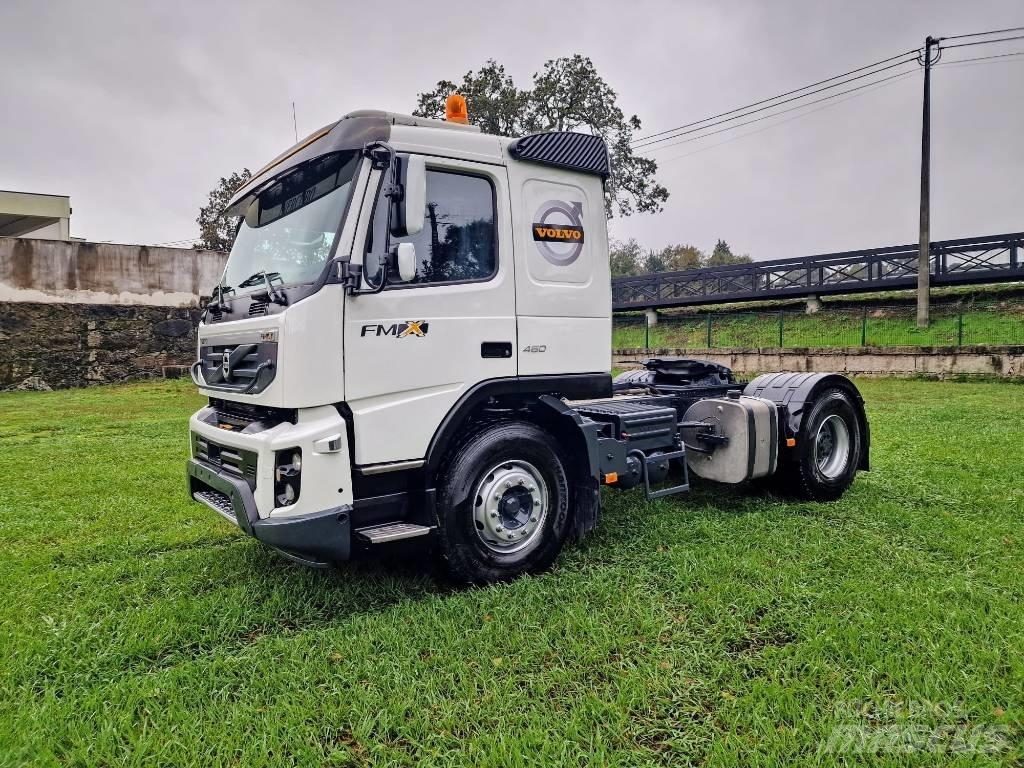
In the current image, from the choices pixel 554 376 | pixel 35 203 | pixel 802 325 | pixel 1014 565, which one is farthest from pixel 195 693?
pixel 35 203

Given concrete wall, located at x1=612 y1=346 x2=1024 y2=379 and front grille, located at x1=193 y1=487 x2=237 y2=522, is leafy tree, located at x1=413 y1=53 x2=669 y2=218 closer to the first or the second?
concrete wall, located at x1=612 y1=346 x2=1024 y2=379

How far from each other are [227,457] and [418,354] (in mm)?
1264

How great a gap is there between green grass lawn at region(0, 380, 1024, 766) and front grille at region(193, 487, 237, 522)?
1.61 ft

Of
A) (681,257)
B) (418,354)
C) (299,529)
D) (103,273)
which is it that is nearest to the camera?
(299,529)

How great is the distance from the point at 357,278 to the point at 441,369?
2.28ft

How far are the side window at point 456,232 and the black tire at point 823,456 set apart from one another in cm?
327

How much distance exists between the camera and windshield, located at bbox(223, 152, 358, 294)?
11.4ft

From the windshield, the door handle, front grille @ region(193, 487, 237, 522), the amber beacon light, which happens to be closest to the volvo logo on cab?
the door handle

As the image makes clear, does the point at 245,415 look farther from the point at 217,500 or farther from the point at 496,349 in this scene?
the point at 496,349

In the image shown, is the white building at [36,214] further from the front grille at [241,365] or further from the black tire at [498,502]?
the black tire at [498,502]

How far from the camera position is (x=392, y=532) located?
3381 mm

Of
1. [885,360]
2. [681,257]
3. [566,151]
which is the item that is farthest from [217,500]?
[681,257]

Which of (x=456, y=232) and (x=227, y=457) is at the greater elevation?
(x=456, y=232)

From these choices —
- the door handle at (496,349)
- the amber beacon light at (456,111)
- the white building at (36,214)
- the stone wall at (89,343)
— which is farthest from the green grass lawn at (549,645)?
the white building at (36,214)
